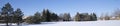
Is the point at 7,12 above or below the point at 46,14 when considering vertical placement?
above

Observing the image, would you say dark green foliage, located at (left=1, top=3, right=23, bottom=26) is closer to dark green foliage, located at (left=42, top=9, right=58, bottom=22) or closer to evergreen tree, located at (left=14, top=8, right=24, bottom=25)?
evergreen tree, located at (left=14, top=8, right=24, bottom=25)

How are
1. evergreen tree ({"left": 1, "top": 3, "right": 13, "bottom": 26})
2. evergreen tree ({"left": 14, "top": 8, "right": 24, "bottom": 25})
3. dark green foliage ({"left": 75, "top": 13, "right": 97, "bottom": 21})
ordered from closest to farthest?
evergreen tree ({"left": 1, "top": 3, "right": 13, "bottom": 26}), evergreen tree ({"left": 14, "top": 8, "right": 24, "bottom": 25}), dark green foliage ({"left": 75, "top": 13, "right": 97, "bottom": 21})

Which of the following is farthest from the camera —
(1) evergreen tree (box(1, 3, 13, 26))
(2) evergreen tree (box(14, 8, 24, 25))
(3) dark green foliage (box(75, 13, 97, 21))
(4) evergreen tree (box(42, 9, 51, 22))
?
(4) evergreen tree (box(42, 9, 51, 22))

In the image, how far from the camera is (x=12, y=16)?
10.3 metres

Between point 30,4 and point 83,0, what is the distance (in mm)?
2350

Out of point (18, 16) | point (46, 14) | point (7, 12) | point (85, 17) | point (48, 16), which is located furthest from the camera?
point (48, 16)

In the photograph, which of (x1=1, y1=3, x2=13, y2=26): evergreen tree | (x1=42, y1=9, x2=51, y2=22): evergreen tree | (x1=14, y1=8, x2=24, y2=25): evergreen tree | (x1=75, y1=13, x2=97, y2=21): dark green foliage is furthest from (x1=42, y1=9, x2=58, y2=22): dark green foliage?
(x1=1, y1=3, x2=13, y2=26): evergreen tree

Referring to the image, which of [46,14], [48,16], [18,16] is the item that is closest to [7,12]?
[18,16]

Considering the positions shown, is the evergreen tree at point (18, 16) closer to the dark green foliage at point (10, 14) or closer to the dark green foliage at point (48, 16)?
the dark green foliage at point (10, 14)

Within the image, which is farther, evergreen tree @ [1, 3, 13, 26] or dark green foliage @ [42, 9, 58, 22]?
dark green foliage @ [42, 9, 58, 22]

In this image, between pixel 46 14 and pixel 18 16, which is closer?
pixel 18 16

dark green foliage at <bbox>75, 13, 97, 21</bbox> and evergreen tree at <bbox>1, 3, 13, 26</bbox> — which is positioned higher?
evergreen tree at <bbox>1, 3, 13, 26</bbox>

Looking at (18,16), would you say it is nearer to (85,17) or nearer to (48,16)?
(48,16)

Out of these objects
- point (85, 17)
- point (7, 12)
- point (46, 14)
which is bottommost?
point (85, 17)
